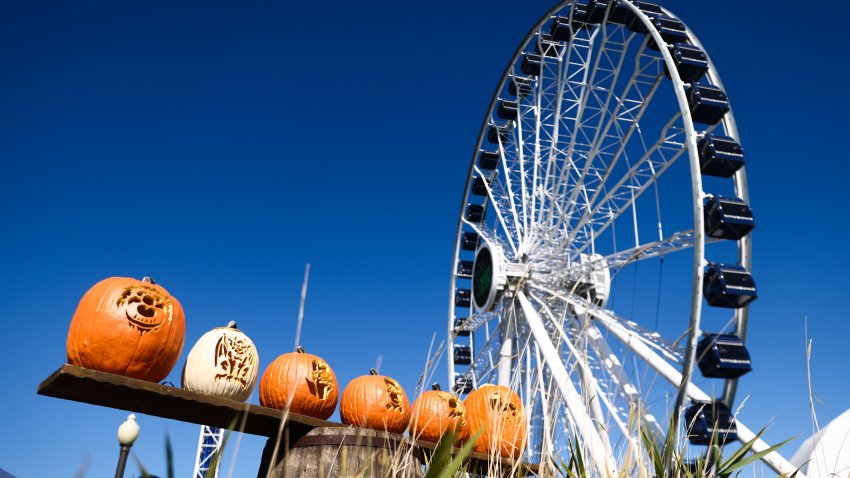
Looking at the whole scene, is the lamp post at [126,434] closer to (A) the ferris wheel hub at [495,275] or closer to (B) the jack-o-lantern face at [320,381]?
(B) the jack-o-lantern face at [320,381]

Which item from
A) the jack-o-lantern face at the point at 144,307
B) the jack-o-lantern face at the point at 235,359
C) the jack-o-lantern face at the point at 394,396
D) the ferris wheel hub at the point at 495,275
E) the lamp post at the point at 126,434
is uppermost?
the ferris wheel hub at the point at 495,275

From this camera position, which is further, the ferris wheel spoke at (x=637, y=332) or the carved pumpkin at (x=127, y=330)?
the ferris wheel spoke at (x=637, y=332)

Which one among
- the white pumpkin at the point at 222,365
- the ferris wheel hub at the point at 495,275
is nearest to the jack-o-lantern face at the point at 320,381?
the white pumpkin at the point at 222,365

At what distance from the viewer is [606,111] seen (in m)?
12.9

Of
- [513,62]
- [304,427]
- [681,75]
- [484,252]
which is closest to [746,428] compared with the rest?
[681,75]

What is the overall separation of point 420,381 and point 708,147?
8872 mm

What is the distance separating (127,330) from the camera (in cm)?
411

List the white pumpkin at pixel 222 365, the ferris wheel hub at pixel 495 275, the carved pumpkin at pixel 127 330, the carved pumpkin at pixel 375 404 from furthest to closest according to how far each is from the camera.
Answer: the ferris wheel hub at pixel 495 275 < the carved pumpkin at pixel 375 404 < the white pumpkin at pixel 222 365 < the carved pumpkin at pixel 127 330

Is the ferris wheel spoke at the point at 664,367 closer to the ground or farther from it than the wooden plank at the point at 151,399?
farther from it

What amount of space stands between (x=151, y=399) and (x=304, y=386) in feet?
4.42

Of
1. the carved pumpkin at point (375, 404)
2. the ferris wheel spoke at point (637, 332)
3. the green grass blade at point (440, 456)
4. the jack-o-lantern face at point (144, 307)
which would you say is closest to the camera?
the green grass blade at point (440, 456)

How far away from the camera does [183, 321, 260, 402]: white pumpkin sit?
14.5 feet

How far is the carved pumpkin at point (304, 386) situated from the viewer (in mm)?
4762

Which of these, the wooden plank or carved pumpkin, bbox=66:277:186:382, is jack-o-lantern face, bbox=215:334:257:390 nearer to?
carved pumpkin, bbox=66:277:186:382
